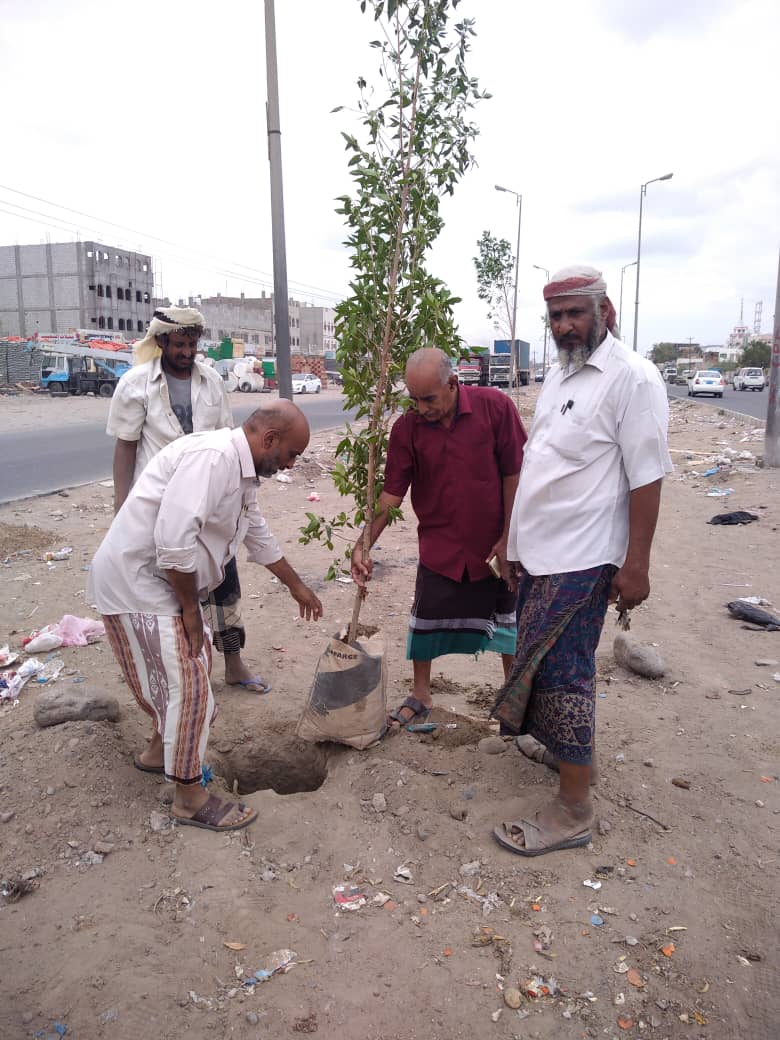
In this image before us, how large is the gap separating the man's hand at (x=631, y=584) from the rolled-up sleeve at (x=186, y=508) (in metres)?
1.38

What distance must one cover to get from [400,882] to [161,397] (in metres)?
2.28

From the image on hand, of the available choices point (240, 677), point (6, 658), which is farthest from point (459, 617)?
point (6, 658)

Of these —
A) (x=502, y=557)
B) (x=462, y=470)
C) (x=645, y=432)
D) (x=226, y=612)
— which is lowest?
(x=226, y=612)

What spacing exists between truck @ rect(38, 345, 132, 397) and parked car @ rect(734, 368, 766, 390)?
33324 millimetres

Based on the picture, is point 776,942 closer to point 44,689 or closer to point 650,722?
point 650,722

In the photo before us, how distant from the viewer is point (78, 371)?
31562 millimetres

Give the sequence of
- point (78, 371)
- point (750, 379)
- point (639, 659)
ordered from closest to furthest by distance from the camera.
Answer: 1. point (639, 659)
2. point (78, 371)
3. point (750, 379)

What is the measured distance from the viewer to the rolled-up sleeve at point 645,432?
2373mm

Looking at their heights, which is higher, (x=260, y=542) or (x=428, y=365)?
(x=428, y=365)

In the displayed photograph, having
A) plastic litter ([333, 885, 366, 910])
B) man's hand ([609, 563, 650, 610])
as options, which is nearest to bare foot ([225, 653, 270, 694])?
plastic litter ([333, 885, 366, 910])

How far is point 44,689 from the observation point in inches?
155

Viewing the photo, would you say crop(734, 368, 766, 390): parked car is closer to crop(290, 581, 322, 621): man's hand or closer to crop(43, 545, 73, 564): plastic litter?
crop(43, 545, 73, 564): plastic litter

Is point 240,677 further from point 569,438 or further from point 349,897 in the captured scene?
point 569,438

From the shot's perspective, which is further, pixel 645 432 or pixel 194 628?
pixel 194 628
